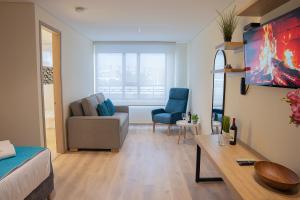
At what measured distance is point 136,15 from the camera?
11.2 ft

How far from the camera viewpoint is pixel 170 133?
5258 mm

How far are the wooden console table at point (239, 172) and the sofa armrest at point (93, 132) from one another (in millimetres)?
1725

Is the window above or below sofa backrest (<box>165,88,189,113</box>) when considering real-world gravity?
above

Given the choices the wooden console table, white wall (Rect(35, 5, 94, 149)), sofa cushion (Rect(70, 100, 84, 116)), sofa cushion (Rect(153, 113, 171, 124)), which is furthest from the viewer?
sofa cushion (Rect(153, 113, 171, 124))

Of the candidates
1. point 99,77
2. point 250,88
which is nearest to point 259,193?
point 250,88

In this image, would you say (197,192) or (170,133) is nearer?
(197,192)

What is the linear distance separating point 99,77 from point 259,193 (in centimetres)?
521

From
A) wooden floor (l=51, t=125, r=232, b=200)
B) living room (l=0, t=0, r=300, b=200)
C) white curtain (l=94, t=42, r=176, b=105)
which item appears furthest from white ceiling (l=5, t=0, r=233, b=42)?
wooden floor (l=51, t=125, r=232, b=200)

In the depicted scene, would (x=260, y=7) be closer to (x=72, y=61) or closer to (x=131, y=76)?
(x=72, y=61)

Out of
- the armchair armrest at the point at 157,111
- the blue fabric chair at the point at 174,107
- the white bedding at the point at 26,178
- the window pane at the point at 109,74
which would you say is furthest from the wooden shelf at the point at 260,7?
the window pane at the point at 109,74

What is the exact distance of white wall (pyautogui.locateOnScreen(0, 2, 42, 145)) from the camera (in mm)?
2910

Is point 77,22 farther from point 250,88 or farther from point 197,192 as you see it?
point 197,192

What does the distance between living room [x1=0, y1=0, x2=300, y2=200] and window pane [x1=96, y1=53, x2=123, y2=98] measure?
45cm

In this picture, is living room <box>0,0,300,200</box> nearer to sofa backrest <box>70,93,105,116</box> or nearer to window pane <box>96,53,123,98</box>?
sofa backrest <box>70,93,105,116</box>
